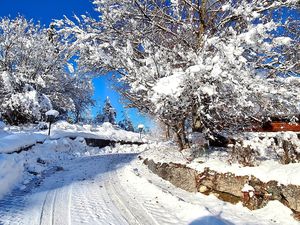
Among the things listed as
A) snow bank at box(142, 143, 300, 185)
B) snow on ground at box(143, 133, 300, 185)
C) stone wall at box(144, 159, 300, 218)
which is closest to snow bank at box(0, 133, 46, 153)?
A: snow on ground at box(143, 133, 300, 185)

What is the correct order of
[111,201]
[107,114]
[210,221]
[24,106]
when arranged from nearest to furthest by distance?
[210,221], [111,201], [24,106], [107,114]

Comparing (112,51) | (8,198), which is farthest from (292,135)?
(8,198)

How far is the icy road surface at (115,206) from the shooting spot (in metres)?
6.35

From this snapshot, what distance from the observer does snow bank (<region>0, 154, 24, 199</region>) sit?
8508mm

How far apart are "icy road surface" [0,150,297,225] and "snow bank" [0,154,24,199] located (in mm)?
268

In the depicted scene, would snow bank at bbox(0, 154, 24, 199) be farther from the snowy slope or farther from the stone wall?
the stone wall

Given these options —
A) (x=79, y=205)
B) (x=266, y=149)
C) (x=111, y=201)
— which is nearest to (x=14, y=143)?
(x=111, y=201)

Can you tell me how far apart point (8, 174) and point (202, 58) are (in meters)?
5.86

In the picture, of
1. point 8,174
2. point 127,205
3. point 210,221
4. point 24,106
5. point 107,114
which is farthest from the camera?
point 107,114

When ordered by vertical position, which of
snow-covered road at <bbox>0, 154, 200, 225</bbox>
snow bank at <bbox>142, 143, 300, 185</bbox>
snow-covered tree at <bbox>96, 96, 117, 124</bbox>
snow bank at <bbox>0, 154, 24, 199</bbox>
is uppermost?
snow-covered tree at <bbox>96, 96, 117, 124</bbox>

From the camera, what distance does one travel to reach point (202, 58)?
8578 mm

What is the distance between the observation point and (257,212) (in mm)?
7035

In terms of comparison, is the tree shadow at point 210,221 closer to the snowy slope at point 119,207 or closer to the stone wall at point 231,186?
the snowy slope at point 119,207

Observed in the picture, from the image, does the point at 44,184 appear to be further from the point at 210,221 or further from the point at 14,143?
the point at 14,143
